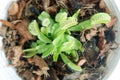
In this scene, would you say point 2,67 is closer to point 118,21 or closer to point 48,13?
point 48,13

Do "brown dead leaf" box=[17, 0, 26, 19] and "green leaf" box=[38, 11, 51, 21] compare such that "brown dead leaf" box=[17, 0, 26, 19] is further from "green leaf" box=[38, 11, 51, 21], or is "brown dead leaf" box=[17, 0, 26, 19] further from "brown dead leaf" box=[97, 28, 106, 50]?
"brown dead leaf" box=[97, 28, 106, 50]

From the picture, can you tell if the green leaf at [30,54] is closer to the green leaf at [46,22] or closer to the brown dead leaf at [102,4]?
the green leaf at [46,22]

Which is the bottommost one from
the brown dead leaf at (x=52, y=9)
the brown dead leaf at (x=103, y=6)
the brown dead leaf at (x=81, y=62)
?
the brown dead leaf at (x=81, y=62)

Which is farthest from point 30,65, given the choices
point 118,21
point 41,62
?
point 118,21

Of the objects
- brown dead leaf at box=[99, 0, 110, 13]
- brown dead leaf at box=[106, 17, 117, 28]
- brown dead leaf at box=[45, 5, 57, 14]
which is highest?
brown dead leaf at box=[99, 0, 110, 13]

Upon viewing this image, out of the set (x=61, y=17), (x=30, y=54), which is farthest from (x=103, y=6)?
(x=30, y=54)

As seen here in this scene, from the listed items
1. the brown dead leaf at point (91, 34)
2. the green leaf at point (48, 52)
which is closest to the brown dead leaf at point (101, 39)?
the brown dead leaf at point (91, 34)

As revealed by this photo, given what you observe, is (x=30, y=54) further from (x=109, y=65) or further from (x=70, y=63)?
(x=109, y=65)

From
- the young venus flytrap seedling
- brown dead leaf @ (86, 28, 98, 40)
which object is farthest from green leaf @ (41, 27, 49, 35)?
brown dead leaf @ (86, 28, 98, 40)
